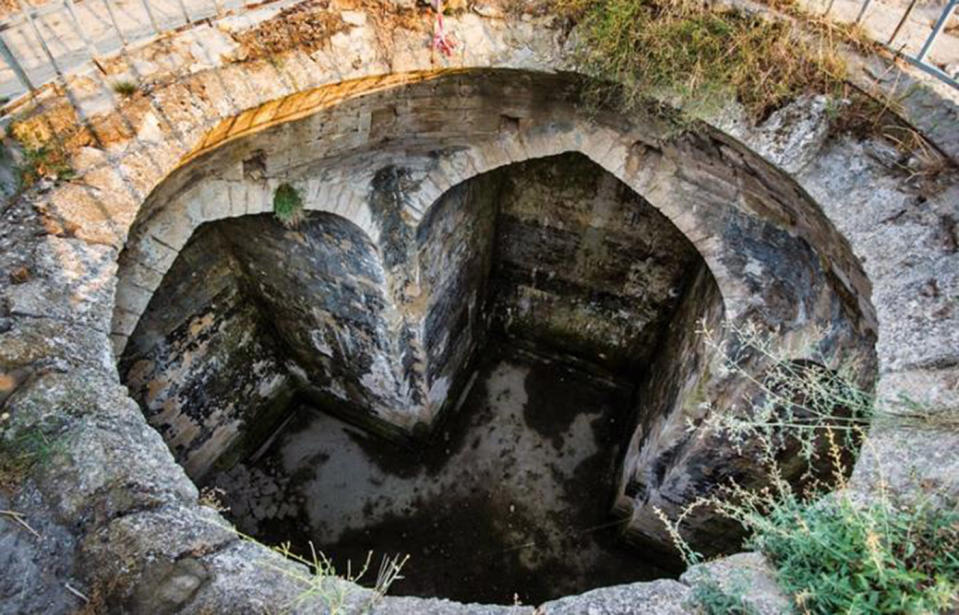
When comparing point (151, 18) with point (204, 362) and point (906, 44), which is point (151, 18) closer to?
point (204, 362)

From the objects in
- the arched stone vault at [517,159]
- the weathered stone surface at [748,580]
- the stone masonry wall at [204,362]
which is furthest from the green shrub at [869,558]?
the stone masonry wall at [204,362]

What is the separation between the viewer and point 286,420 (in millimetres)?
6914

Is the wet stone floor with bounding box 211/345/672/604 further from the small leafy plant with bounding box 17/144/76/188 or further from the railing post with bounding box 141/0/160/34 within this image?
the railing post with bounding box 141/0/160/34

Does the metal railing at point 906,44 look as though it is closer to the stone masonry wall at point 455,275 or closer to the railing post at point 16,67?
the stone masonry wall at point 455,275

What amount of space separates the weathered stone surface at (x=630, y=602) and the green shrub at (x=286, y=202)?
9.96ft

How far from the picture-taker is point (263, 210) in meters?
4.04

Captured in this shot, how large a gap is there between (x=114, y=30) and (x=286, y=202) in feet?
4.30

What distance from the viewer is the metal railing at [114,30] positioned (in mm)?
3043

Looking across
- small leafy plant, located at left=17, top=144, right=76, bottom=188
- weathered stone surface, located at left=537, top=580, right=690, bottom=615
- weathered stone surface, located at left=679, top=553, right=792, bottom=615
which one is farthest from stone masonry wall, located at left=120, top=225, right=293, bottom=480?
weathered stone surface, located at left=679, top=553, right=792, bottom=615

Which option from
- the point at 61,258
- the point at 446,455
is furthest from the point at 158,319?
the point at 446,455

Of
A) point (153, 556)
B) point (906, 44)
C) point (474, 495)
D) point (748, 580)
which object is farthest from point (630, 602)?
point (474, 495)

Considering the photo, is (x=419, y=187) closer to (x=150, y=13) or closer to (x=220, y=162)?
(x=220, y=162)

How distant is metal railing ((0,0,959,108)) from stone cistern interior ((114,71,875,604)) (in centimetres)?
71

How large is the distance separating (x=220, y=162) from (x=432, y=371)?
300 cm
